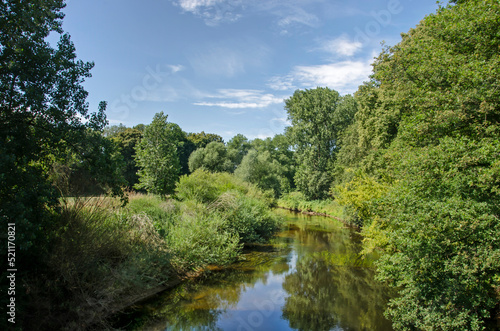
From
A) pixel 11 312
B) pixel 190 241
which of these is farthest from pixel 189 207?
pixel 11 312

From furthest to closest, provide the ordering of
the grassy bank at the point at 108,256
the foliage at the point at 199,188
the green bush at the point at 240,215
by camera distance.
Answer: the foliage at the point at 199,188 → the green bush at the point at 240,215 → the grassy bank at the point at 108,256

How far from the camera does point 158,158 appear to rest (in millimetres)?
18688

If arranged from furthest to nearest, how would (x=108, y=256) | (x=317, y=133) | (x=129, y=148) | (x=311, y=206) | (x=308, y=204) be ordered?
1. (x=317, y=133)
2. (x=129, y=148)
3. (x=308, y=204)
4. (x=311, y=206)
5. (x=108, y=256)

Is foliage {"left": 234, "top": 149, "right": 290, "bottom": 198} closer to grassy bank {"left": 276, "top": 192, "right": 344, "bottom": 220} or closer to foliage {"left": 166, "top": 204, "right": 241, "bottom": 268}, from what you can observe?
grassy bank {"left": 276, "top": 192, "right": 344, "bottom": 220}

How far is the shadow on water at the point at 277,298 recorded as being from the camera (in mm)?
9625

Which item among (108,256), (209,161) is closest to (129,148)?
(209,161)

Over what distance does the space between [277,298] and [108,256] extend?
21.6 ft

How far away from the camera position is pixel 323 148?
43750 mm

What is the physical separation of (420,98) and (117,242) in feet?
34.7

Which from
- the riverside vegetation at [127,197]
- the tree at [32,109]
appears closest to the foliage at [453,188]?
the riverside vegetation at [127,197]

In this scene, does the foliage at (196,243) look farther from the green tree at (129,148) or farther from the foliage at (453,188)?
the green tree at (129,148)

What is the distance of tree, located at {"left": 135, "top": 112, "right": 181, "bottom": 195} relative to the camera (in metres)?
18.4

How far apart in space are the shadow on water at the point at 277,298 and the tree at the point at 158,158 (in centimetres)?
676

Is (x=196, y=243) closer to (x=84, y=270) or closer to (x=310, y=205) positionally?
(x=84, y=270)
